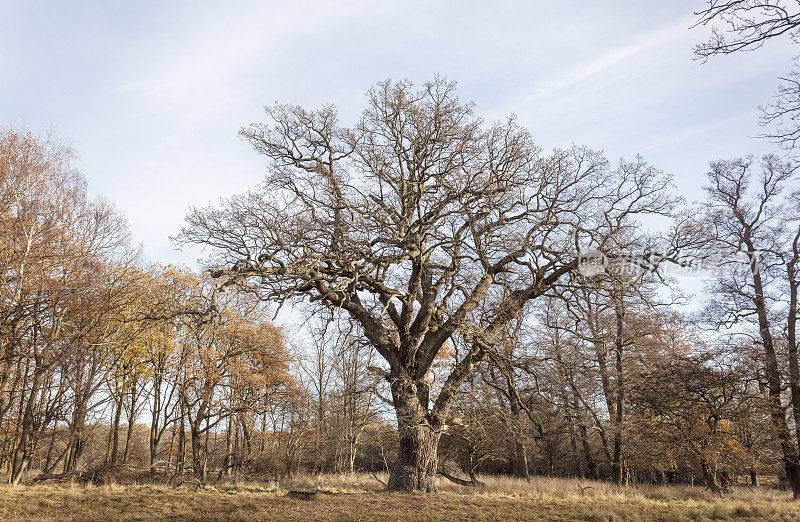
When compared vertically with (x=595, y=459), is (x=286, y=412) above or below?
above

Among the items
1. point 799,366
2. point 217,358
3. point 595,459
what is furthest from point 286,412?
point 799,366

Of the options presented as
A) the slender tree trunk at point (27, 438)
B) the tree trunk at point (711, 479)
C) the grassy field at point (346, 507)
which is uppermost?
the slender tree trunk at point (27, 438)

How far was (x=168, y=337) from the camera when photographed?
70.4 ft

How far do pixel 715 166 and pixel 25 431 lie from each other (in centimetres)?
2610

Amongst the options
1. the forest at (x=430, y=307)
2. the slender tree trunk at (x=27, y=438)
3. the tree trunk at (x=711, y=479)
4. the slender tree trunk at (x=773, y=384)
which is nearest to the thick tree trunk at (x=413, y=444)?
the forest at (x=430, y=307)

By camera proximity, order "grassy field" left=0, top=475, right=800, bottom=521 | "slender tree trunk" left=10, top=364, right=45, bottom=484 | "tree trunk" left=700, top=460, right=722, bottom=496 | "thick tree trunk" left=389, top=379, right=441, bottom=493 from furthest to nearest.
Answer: "tree trunk" left=700, top=460, right=722, bottom=496 < "slender tree trunk" left=10, top=364, right=45, bottom=484 < "thick tree trunk" left=389, top=379, right=441, bottom=493 < "grassy field" left=0, top=475, right=800, bottom=521

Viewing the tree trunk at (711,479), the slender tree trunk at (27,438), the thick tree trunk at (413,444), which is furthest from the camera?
the tree trunk at (711,479)

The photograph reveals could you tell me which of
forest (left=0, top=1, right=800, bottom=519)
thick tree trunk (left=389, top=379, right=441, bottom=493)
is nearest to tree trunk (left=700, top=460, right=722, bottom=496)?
forest (left=0, top=1, right=800, bottom=519)

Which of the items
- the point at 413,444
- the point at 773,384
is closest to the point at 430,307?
the point at 413,444

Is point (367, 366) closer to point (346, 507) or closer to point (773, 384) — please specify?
point (346, 507)

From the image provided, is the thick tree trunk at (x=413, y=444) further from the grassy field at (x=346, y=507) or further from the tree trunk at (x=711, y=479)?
the tree trunk at (x=711, y=479)

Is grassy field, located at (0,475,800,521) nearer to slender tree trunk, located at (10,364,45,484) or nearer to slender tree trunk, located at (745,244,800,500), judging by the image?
slender tree trunk, located at (10,364,45,484)

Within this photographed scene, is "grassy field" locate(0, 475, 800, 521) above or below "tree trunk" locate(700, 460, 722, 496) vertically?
above

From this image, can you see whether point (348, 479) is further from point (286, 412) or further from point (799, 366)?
point (799, 366)
